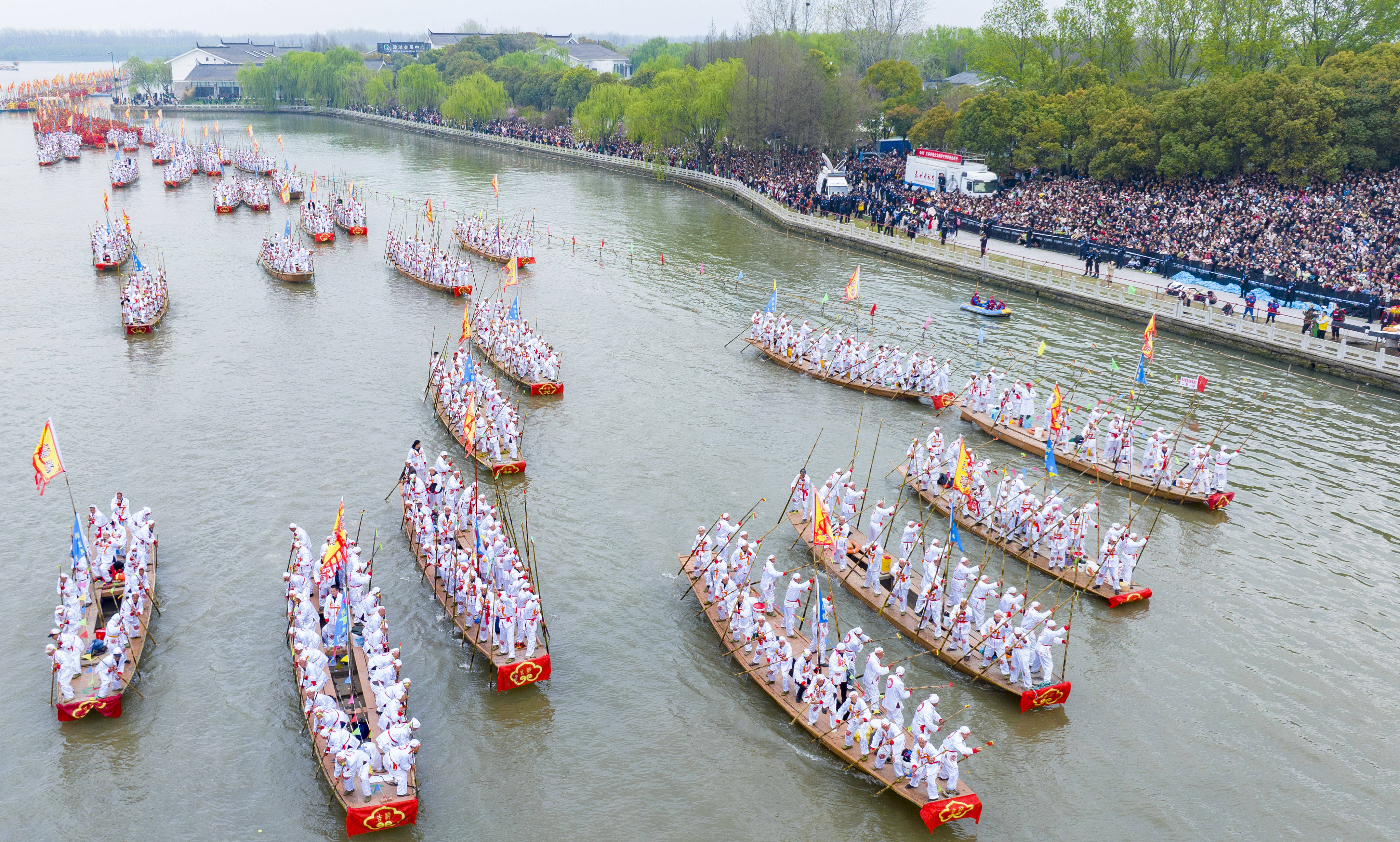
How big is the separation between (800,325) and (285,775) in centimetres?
2780

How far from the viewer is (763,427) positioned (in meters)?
31.0

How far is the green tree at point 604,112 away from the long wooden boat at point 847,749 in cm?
7522

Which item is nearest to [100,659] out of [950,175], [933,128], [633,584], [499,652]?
[499,652]

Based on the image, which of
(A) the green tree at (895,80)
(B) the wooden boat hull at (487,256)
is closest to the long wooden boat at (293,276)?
(B) the wooden boat hull at (487,256)

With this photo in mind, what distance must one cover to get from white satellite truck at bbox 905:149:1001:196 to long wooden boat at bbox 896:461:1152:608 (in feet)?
130

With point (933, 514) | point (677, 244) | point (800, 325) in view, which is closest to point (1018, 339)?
point (800, 325)

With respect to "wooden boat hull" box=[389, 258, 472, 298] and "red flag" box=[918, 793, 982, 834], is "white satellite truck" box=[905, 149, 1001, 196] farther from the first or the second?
"red flag" box=[918, 793, 982, 834]

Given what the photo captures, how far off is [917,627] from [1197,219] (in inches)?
1388

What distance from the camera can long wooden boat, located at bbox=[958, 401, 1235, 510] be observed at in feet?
84.6

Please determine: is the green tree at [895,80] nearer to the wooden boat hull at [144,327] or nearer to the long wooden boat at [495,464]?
the wooden boat hull at [144,327]

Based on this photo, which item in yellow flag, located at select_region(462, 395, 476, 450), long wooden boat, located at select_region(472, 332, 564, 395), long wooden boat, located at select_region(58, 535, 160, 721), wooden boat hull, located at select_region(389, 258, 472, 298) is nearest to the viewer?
long wooden boat, located at select_region(58, 535, 160, 721)

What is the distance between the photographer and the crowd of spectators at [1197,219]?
4044 centimetres

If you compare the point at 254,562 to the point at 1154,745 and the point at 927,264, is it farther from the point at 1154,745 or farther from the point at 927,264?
the point at 927,264

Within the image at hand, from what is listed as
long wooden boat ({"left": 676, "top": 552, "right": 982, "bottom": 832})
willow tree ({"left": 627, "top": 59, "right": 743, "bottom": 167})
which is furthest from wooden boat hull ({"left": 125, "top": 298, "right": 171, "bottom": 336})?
willow tree ({"left": 627, "top": 59, "right": 743, "bottom": 167})
